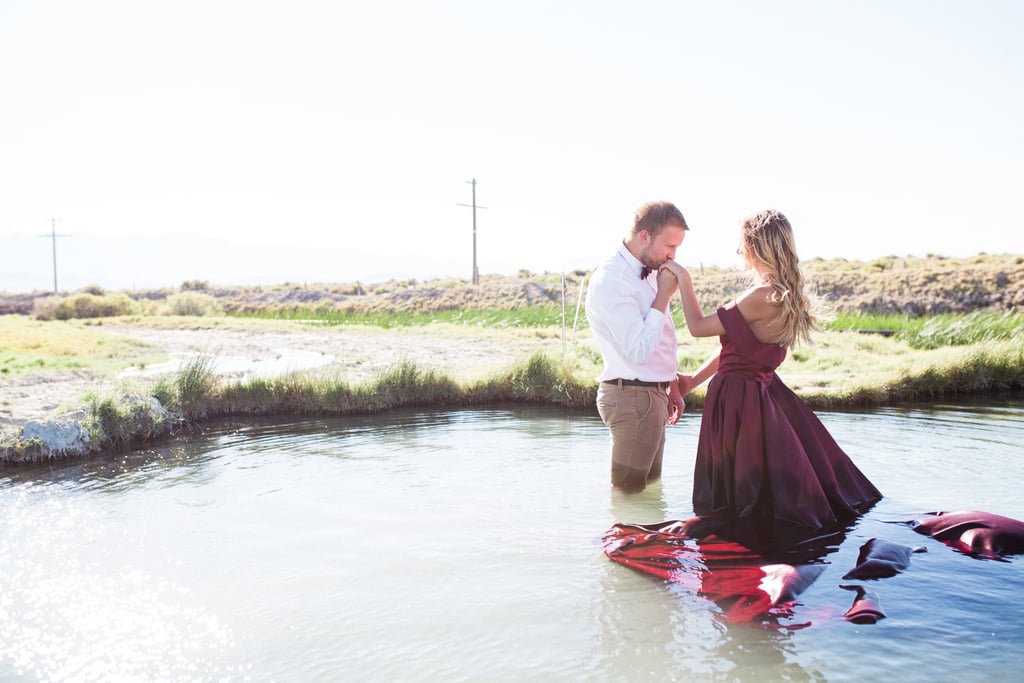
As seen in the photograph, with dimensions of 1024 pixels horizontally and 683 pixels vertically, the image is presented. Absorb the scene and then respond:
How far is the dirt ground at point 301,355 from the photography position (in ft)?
34.9

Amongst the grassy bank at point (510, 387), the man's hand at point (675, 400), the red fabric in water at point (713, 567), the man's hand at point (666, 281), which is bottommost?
the red fabric in water at point (713, 567)

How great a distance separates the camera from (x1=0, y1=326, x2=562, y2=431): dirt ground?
34.9ft

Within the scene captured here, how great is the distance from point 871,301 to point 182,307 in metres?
31.3

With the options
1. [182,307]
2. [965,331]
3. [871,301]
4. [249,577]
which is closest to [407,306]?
[182,307]

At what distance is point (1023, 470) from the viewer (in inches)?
262

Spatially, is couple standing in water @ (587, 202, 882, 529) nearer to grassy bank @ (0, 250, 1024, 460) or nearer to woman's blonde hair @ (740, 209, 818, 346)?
woman's blonde hair @ (740, 209, 818, 346)

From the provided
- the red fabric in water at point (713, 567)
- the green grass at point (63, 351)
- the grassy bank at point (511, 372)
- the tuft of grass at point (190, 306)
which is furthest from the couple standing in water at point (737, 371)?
the tuft of grass at point (190, 306)

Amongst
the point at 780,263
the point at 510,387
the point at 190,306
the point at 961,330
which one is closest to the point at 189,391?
the point at 510,387

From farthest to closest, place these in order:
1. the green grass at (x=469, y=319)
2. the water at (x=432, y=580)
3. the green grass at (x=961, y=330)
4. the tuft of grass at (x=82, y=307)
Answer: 1. the tuft of grass at (x=82, y=307)
2. the green grass at (x=469, y=319)
3. the green grass at (x=961, y=330)
4. the water at (x=432, y=580)

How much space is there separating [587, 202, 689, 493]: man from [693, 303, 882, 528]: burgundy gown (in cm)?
33

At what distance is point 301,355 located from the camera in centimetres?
1734

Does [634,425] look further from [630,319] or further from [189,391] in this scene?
[189,391]

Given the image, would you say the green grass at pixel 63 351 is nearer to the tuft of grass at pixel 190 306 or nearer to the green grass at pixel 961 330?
the green grass at pixel 961 330

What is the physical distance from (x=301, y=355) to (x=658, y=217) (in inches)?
543
